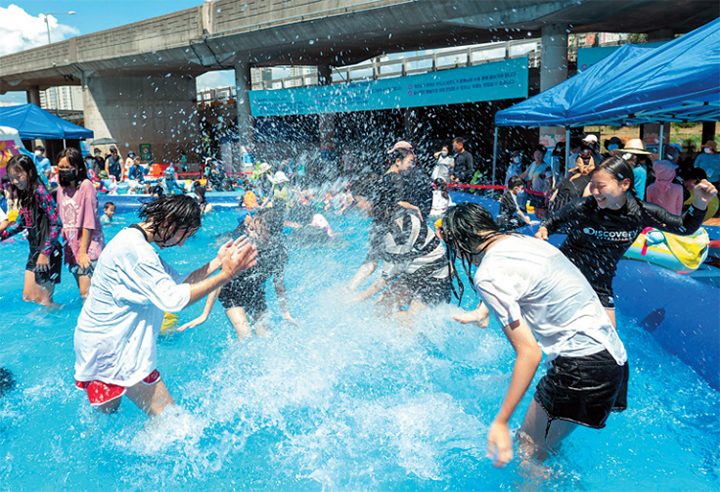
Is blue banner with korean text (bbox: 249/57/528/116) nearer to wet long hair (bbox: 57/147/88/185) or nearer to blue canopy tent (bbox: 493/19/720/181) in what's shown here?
blue canopy tent (bbox: 493/19/720/181)

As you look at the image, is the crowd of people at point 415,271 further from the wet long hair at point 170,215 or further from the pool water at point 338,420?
the pool water at point 338,420

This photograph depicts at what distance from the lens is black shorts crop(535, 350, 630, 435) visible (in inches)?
95.8

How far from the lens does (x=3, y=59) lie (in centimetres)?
3484

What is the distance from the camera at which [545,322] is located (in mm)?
2420

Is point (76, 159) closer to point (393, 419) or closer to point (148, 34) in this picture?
point (393, 419)

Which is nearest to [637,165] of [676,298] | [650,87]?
[650,87]

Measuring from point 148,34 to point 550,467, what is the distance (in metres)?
26.7

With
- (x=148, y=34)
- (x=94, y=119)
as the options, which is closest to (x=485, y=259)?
(x=148, y=34)

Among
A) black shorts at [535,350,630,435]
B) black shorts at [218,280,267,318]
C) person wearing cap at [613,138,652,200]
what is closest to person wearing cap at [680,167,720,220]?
person wearing cap at [613,138,652,200]

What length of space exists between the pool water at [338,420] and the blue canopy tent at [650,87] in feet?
7.99

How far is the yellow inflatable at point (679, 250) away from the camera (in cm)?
548

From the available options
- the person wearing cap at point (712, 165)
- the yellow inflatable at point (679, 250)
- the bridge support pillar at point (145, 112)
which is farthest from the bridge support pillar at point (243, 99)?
the yellow inflatable at point (679, 250)

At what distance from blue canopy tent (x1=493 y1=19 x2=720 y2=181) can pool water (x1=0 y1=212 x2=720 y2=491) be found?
2.43 metres

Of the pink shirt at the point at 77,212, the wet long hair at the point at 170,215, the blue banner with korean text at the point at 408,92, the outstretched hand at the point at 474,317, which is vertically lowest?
the outstretched hand at the point at 474,317
